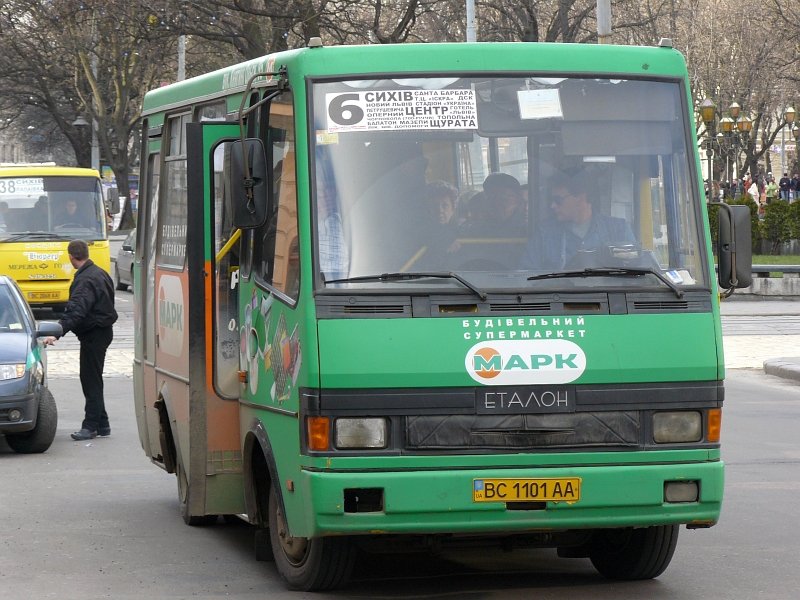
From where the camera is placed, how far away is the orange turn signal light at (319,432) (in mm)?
6516

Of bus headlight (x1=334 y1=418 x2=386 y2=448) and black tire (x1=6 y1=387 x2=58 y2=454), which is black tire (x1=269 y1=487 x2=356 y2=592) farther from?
black tire (x1=6 y1=387 x2=58 y2=454)

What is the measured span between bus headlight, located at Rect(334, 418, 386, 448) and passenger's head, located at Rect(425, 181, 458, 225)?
3.06 ft

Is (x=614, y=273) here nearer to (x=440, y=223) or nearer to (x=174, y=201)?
(x=440, y=223)

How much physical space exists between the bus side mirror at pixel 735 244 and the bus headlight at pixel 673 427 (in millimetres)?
814

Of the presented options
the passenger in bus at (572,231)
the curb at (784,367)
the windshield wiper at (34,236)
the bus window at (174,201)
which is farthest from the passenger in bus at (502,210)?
the windshield wiper at (34,236)

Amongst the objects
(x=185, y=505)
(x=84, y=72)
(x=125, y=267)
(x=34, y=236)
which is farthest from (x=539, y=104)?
(x=84, y=72)

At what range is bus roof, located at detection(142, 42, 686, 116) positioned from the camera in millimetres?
6918

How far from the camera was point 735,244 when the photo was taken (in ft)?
23.8

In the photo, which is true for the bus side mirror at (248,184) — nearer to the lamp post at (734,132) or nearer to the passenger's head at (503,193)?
the passenger's head at (503,193)

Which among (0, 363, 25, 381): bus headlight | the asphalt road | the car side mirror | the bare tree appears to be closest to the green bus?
the asphalt road

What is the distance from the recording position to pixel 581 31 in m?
39.4

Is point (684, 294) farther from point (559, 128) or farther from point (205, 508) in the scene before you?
point (205, 508)

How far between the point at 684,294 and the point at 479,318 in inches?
36.1

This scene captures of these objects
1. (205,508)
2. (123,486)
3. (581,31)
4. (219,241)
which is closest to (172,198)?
(219,241)
